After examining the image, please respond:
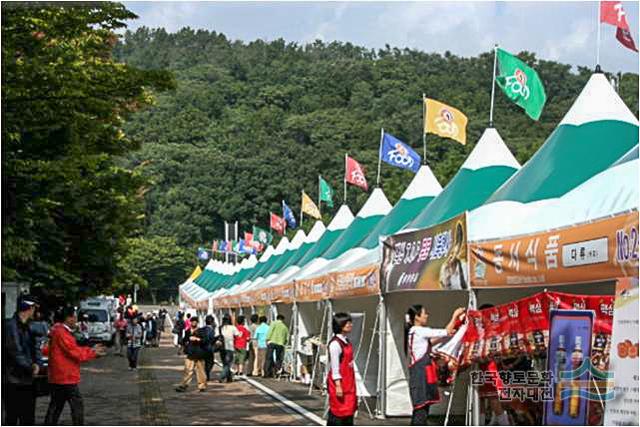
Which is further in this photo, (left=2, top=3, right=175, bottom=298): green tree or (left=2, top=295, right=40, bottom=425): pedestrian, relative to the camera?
(left=2, top=3, right=175, bottom=298): green tree

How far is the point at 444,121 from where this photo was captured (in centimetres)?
2159

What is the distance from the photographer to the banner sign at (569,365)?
9.80 meters

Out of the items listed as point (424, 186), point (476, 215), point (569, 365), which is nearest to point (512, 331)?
point (569, 365)

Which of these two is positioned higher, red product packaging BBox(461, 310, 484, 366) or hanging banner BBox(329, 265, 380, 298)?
hanging banner BBox(329, 265, 380, 298)

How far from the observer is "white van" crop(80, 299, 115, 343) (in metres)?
49.4

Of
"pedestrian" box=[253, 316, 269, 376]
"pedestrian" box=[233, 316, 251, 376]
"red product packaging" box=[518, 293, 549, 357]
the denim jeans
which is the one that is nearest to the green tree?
"red product packaging" box=[518, 293, 549, 357]

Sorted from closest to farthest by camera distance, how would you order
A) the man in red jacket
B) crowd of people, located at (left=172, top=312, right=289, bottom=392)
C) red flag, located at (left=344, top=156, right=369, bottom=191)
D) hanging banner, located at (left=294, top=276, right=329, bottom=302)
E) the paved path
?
the man in red jacket
the paved path
hanging banner, located at (left=294, top=276, right=329, bottom=302)
crowd of people, located at (left=172, top=312, right=289, bottom=392)
red flag, located at (left=344, top=156, right=369, bottom=191)

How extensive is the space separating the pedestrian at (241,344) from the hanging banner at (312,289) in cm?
239

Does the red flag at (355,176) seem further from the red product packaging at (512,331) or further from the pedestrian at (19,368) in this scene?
the red product packaging at (512,331)

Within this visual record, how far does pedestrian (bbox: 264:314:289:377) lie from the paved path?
174cm

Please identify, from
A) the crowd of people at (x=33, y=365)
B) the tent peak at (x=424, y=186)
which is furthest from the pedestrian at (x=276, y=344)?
the crowd of people at (x=33, y=365)

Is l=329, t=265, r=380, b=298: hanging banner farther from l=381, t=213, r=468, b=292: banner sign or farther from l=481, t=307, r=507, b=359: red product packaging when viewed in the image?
l=481, t=307, r=507, b=359: red product packaging

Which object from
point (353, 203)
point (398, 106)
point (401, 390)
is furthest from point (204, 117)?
point (401, 390)

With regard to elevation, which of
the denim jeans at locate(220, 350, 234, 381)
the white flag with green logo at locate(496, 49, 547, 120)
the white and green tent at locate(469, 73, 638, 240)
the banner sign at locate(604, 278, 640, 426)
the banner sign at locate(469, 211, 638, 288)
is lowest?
the denim jeans at locate(220, 350, 234, 381)
